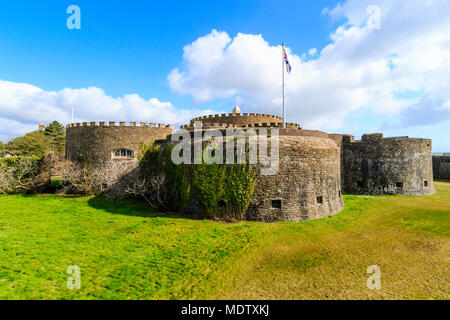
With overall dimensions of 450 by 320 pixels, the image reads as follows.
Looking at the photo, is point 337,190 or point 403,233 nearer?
point 403,233

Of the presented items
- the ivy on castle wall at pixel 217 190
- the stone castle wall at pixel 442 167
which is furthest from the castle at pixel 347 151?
the stone castle wall at pixel 442 167

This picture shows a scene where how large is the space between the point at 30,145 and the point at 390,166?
65.9 metres

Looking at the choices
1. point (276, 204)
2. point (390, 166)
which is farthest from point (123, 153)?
point (390, 166)

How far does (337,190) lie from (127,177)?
2107 cm

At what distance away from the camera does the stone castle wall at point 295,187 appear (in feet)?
48.6

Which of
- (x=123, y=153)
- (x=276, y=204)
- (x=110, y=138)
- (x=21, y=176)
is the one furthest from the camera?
(x=123, y=153)

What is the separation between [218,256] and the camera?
401 inches

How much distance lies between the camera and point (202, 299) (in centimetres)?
725

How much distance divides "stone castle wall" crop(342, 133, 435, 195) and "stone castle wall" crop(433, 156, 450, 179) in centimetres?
1933

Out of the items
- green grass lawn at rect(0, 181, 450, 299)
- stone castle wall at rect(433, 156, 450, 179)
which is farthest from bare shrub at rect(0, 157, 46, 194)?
stone castle wall at rect(433, 156, 450, 179)

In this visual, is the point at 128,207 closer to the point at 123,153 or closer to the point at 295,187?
the point at 123,153

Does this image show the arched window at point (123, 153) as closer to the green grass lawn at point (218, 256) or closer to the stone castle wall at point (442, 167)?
the green grass lawn at point (218, 256)
